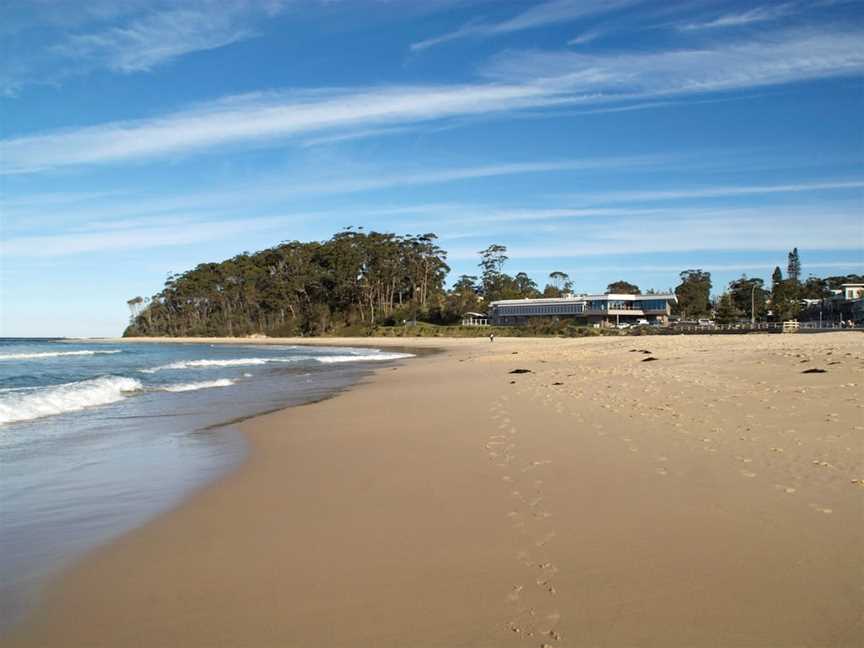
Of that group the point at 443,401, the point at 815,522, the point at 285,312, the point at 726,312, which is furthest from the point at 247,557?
the point at 285,312

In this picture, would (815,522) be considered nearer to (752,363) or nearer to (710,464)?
(710,464)

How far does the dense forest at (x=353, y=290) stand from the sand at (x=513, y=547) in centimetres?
8073

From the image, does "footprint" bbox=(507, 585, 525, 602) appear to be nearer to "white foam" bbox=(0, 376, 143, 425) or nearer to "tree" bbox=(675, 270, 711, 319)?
"white foam" bbox=(0, 376, 143, 425)

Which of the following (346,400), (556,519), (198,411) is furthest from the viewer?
(346,400)

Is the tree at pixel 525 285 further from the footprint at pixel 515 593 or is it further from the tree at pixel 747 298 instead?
the footprint at pixel 515 593

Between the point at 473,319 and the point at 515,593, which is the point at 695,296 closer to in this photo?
the point at 473,319

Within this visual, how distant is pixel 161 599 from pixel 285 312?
107 meters

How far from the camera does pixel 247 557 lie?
4.87 m

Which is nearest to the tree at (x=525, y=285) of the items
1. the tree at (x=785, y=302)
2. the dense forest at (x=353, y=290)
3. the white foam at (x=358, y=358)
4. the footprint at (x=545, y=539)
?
the dense forest at (x=353, y=290)

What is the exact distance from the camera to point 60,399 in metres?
16.0

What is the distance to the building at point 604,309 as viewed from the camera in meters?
87.8

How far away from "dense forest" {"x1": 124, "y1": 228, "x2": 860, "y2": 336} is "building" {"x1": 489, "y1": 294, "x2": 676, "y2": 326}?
25.4ft

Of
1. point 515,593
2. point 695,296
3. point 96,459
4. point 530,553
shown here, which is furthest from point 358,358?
point 695,296

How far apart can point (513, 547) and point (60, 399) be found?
48.1 ft
